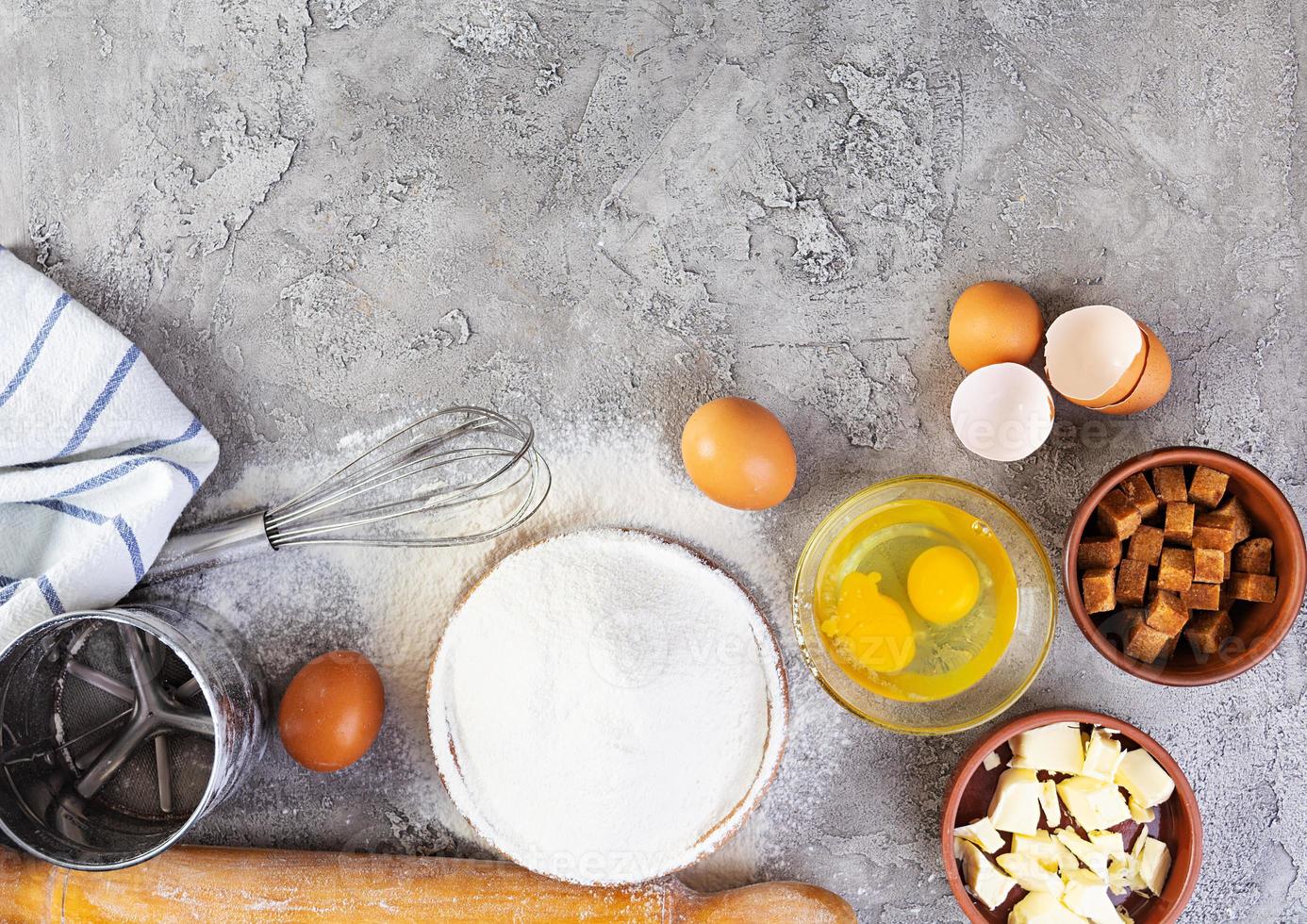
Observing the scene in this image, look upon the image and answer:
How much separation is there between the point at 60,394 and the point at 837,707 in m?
0.97

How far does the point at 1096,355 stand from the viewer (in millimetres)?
1015

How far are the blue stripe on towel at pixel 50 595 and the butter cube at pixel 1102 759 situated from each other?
1139mm

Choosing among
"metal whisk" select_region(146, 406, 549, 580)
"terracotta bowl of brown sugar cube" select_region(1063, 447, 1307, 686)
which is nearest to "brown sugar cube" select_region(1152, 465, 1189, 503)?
"terracotta bowl of brown sugar cube" select_region(1063, 447, 1307, 686)

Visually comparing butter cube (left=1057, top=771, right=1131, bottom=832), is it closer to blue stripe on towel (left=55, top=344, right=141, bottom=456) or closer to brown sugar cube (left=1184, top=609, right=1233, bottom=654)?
brown sugar cube (left=1184, top=609, right=1233, bottom=654)

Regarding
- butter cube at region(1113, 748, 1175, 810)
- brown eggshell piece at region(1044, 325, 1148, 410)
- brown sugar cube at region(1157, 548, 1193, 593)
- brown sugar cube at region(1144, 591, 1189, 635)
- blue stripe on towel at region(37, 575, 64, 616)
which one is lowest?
blue stripe on towel at region(37, 575, 64, 616)

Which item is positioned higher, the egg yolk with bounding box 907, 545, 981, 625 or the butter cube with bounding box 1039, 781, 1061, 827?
the egg yolk with bounding box 907, 545, 981, 625

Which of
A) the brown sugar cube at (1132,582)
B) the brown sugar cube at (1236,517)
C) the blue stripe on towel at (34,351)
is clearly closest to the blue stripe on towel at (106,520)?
the blue stripe on towel at (34,351)

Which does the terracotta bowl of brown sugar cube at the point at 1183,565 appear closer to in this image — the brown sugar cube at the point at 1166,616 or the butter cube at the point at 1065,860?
the brown sugar cube at the point at 1166,616

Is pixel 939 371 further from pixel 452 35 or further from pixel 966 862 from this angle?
pixel 452 35

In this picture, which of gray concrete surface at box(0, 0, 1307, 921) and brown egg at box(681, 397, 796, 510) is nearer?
brown egg at box(681, 397, 796, 510)

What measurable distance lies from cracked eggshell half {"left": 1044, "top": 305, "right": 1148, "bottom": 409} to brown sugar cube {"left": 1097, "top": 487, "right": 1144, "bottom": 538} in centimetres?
11

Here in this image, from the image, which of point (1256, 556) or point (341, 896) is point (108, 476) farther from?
point (1256, 556)

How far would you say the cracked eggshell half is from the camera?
1004 millimetres

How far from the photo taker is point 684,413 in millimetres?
1091
